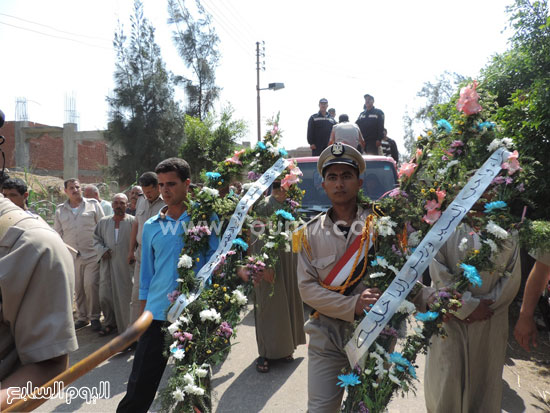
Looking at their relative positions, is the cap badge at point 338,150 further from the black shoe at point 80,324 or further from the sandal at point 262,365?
the black shoe at point 80,324

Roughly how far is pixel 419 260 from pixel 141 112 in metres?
26.6

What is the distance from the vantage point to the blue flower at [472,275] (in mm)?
2383

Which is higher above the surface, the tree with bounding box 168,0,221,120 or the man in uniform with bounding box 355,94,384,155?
the tree with bounding box 168,0,221,120

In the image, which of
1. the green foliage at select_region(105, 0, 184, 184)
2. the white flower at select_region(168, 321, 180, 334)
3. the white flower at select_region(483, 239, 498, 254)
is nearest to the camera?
the white flower at select_region(483, 239, 498, 254)

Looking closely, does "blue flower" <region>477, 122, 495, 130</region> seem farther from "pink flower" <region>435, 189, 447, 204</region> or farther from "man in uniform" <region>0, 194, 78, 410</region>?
"man in uniform" <region>0, 194, 78, 410</region>

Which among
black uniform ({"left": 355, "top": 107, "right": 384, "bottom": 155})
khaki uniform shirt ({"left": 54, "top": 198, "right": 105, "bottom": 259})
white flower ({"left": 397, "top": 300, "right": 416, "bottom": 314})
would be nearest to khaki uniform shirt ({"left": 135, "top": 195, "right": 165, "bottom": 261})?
khaki uniform shirt ({"left": 54, "top": 198, "right": 105, "bottom": 259})

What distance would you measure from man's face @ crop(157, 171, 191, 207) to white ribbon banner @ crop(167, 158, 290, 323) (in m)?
0.51

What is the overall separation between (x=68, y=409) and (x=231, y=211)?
267 centimetres

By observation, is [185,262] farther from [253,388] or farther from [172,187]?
[253,388]

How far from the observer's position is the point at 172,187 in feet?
11.4

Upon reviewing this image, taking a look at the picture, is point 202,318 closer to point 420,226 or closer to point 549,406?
point 420,226

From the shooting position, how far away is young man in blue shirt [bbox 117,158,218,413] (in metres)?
3.13

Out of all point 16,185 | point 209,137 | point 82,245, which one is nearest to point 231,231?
point 16,185

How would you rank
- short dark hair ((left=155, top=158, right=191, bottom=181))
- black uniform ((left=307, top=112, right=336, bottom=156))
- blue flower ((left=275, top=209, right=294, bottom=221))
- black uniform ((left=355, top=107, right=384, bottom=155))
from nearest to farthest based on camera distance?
short dark hair ((left=155, top=158, right=191, bottom=181))
blue flower ((left=275, top=209, right=294, bottom=221))
black uniform ((left=355, top=107, right=384, bottom=155))
black uniform ((left=307, top=112, right=336, bottom=156))
